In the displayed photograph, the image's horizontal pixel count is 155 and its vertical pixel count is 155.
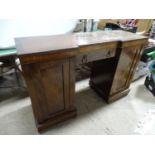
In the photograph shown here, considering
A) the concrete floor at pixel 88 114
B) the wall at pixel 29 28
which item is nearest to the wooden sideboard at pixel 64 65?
the concrete floor at pixel 88 114

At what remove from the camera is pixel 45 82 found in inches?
43.3

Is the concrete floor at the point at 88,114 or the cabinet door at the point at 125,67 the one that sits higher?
the cabinet door at the point at 125,67

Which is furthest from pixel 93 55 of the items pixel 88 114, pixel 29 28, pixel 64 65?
pixel 29 28

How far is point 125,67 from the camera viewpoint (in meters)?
1.57

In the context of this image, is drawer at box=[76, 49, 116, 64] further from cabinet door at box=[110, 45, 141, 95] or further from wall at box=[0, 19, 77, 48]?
wall at box=[0, 19, 77, 48]

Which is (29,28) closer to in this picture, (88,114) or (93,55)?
(93,55)

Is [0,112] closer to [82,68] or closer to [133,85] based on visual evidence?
[82,68]

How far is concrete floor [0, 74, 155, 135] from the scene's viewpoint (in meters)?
1.46

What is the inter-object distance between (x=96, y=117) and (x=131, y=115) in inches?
19.1

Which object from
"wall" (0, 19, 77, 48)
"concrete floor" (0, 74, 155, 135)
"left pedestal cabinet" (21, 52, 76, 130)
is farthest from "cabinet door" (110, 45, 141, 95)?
"wall" (0, 19, 77, 48)

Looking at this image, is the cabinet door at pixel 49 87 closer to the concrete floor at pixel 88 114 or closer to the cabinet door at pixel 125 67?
the concrete floor at pixel 88 114

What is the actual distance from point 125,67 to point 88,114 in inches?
31.0

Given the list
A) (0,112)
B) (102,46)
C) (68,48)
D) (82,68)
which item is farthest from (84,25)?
(0,112)

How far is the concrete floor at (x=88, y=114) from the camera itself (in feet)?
4.79
